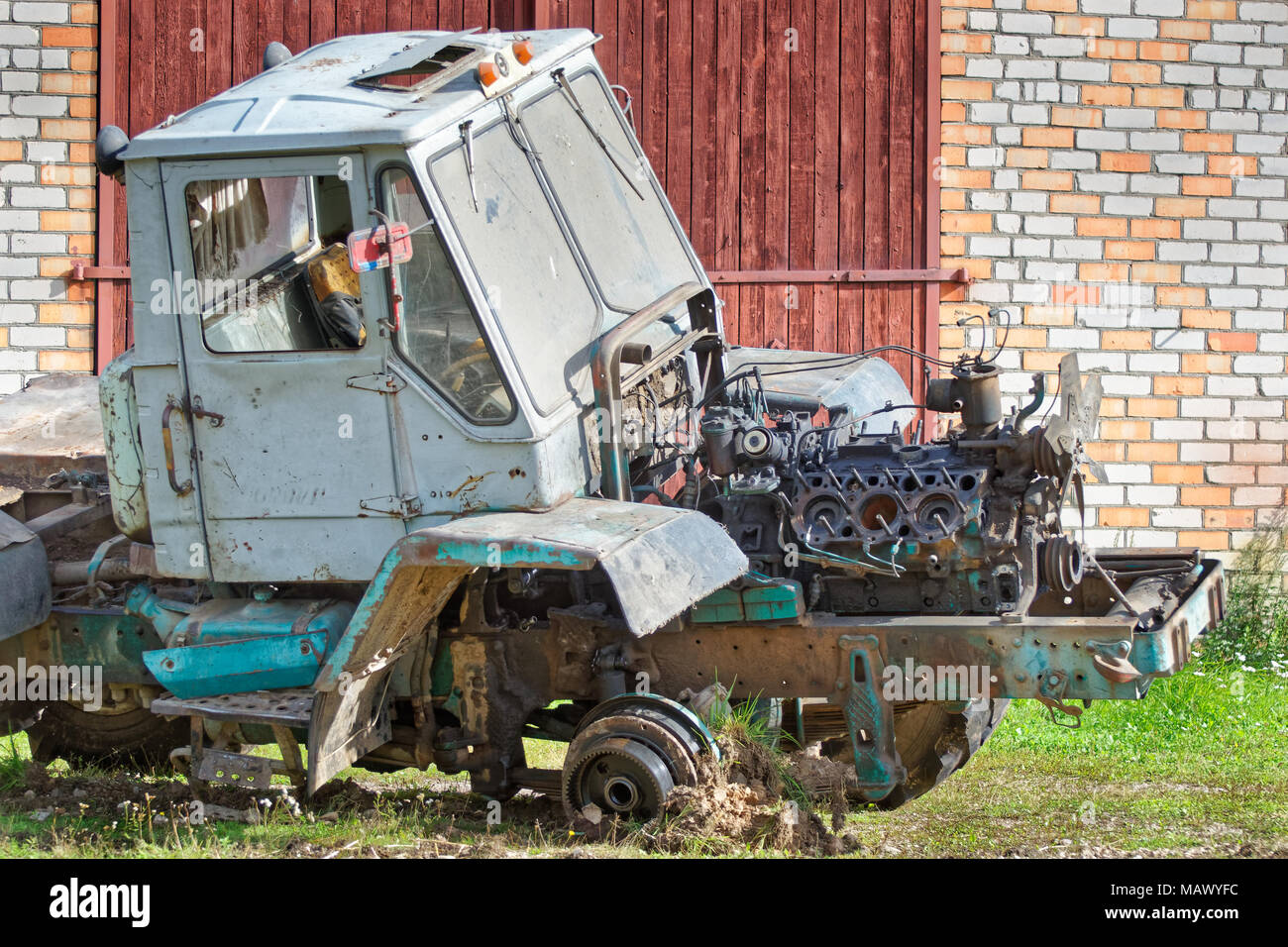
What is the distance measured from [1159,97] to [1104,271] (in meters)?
1.12

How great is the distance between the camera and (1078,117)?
8516 mm

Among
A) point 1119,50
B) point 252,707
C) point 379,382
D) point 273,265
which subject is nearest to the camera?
point 379,382

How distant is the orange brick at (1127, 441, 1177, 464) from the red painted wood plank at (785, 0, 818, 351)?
2.10 m

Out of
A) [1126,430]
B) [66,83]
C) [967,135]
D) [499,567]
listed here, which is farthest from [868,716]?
[66,83]

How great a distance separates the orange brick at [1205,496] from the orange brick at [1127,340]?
0.93m

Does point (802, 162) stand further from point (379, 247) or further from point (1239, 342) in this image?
point (379, 247)

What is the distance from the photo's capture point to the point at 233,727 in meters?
5.01

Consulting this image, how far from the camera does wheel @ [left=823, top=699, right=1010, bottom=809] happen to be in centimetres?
520

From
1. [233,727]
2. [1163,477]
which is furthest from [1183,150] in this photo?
[233,727]

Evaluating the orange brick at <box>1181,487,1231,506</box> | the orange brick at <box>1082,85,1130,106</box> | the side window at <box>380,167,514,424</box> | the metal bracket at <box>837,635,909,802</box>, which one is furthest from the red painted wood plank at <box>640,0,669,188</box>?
the metal bracket at <box>837,635,909,802</box>

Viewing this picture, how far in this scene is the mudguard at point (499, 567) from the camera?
4129mm

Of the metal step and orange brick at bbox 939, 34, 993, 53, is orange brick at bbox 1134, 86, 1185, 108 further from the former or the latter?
the metal step

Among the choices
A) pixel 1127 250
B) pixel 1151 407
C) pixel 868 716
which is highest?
pixel 1127 250

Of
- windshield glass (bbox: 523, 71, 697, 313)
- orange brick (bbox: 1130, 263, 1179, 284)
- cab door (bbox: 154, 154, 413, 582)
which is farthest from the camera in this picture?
orange brick (bbox: 1130, 263, 1179, 284)
